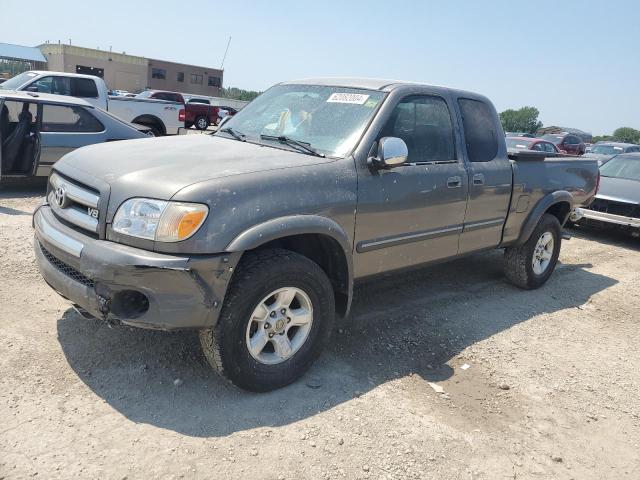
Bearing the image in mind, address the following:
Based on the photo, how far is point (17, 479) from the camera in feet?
7.83

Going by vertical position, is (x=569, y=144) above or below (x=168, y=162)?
below

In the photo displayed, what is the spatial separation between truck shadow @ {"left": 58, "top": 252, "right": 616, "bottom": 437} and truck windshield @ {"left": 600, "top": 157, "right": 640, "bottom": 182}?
211 inches

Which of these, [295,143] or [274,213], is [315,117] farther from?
[274,213]

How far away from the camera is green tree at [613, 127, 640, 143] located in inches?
2233

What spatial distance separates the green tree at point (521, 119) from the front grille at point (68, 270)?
6107 centimetres

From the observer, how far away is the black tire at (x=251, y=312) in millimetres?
2977

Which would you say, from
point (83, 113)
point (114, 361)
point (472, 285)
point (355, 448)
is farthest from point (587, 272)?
point (83, 113)

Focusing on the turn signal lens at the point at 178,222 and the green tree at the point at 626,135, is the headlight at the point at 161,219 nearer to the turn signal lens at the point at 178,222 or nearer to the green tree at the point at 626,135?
the turn signal lens at the point at 178,222

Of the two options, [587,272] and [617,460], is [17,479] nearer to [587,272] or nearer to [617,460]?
[617,460]

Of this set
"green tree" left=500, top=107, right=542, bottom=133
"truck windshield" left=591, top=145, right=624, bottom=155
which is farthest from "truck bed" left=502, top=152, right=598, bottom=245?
"green tree" left=500, top=107, right=542, bottom=133

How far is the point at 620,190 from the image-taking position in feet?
29.3

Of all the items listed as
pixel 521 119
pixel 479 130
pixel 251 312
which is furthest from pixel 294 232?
pixel 521 119

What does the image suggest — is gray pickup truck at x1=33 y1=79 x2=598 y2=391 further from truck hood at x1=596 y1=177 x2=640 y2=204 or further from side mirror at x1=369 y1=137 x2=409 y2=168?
truck hood at x1=596 y1=177 x2=640 y2=204

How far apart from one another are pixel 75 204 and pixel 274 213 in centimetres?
126
